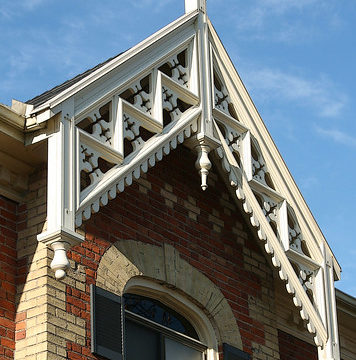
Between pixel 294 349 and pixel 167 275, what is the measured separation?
8.85ft

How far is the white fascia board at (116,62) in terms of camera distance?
11.4 m

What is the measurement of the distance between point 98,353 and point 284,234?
3.11 m

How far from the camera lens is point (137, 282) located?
12578 mm

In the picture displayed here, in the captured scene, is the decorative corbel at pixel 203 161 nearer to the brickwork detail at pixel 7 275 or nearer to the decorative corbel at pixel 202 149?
the decorative corbel at pixel 202 149

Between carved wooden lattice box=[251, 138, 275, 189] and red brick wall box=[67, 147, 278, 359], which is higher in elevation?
carved wooden lattice box=[251, 138, 275, 189]

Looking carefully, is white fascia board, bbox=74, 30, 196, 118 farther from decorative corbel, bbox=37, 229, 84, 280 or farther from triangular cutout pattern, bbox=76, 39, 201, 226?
decorative corbel, bbox=37, 229, 84, 280

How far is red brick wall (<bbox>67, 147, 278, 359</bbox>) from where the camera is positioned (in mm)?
12594

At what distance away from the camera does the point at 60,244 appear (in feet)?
35.2

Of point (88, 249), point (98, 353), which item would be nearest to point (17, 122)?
point (88, 249)

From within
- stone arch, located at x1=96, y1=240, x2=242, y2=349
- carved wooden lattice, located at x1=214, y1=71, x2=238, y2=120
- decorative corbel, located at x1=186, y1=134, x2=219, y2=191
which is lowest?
stone arch, located at x1=96, y1=240, x2=242, y2=349

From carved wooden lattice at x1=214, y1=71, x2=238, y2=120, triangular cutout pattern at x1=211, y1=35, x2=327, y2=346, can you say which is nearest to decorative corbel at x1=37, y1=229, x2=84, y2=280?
triangular cutout pattern at x1=211, y1=35, x2=327, y2=346

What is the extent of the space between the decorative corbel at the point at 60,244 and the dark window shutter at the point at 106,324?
1.09 metres

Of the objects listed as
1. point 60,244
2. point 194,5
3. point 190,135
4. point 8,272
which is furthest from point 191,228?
point 60,244

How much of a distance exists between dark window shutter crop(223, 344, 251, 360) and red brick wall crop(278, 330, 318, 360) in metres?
1.22
